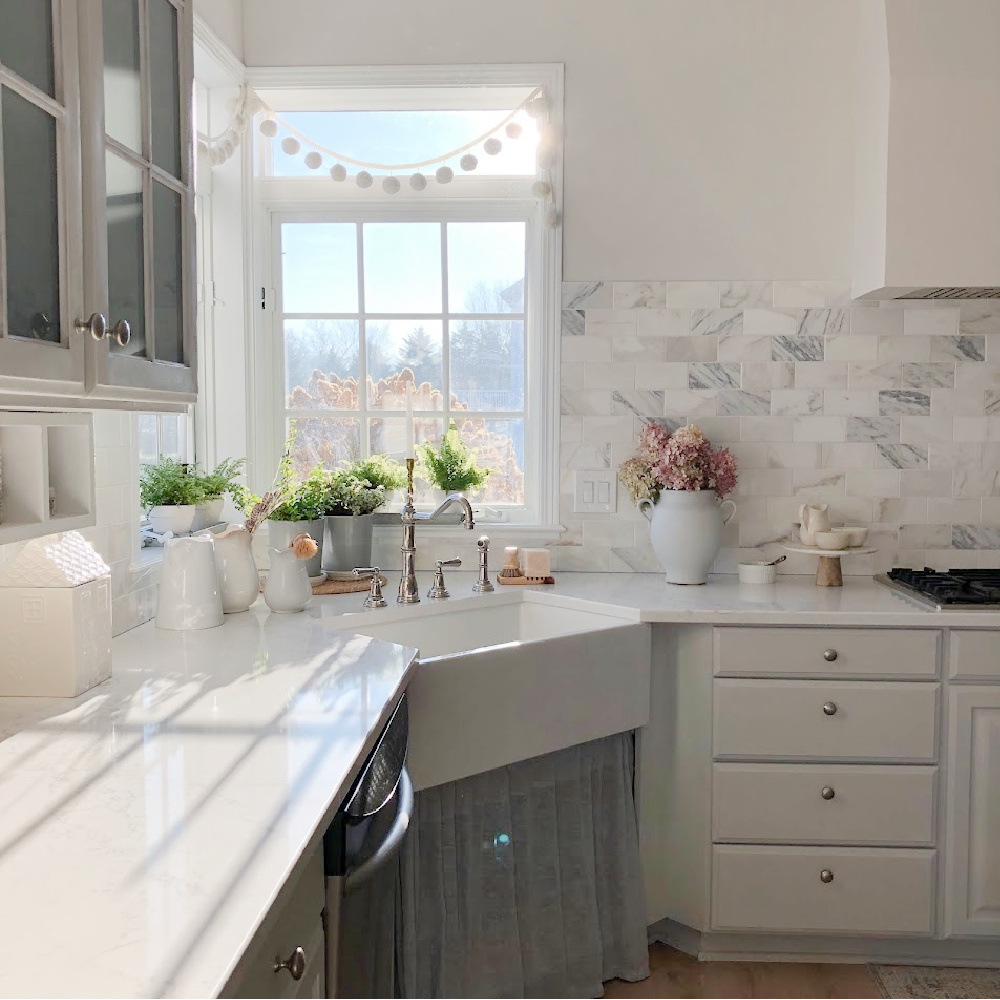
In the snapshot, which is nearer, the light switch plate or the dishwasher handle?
the dishwasher handle

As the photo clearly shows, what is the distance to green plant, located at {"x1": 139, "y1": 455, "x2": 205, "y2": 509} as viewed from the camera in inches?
108

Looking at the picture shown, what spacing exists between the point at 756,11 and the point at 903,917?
2.53m

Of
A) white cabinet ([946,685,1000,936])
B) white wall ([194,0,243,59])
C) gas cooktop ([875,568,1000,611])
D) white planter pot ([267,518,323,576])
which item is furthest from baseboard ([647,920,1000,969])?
white wall ([194,0,243,59])

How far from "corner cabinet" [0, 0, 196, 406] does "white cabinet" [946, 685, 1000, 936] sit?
6.50 feet

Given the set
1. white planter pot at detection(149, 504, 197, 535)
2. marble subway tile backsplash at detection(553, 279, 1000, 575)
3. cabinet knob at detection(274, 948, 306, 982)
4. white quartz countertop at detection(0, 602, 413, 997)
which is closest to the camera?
white quartz countertop at detection(0, 602, 413, 997)

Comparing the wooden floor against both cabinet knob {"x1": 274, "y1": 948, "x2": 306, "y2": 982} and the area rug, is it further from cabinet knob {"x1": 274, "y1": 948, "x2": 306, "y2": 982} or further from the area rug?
cabinet knob {"x1": 274, "y1": 948, "x2": 306, "y2": 982}

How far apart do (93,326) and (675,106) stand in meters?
2.23

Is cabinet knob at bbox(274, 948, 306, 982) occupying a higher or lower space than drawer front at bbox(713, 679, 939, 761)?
higher

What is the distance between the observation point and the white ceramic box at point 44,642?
5.65ft

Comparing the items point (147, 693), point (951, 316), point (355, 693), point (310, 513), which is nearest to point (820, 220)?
point (951, 316)

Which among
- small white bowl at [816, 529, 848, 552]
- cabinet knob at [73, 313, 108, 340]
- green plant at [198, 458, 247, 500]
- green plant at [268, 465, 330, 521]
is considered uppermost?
cabinet knob at [73, 313, 108, 340]

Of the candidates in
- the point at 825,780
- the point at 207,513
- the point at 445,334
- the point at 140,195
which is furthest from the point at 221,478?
the point at 825,780

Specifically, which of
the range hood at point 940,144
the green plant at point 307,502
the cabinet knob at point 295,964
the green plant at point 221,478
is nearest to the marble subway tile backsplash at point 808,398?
the range hood at point 940,144

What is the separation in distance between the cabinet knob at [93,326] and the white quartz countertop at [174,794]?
0.56 m
